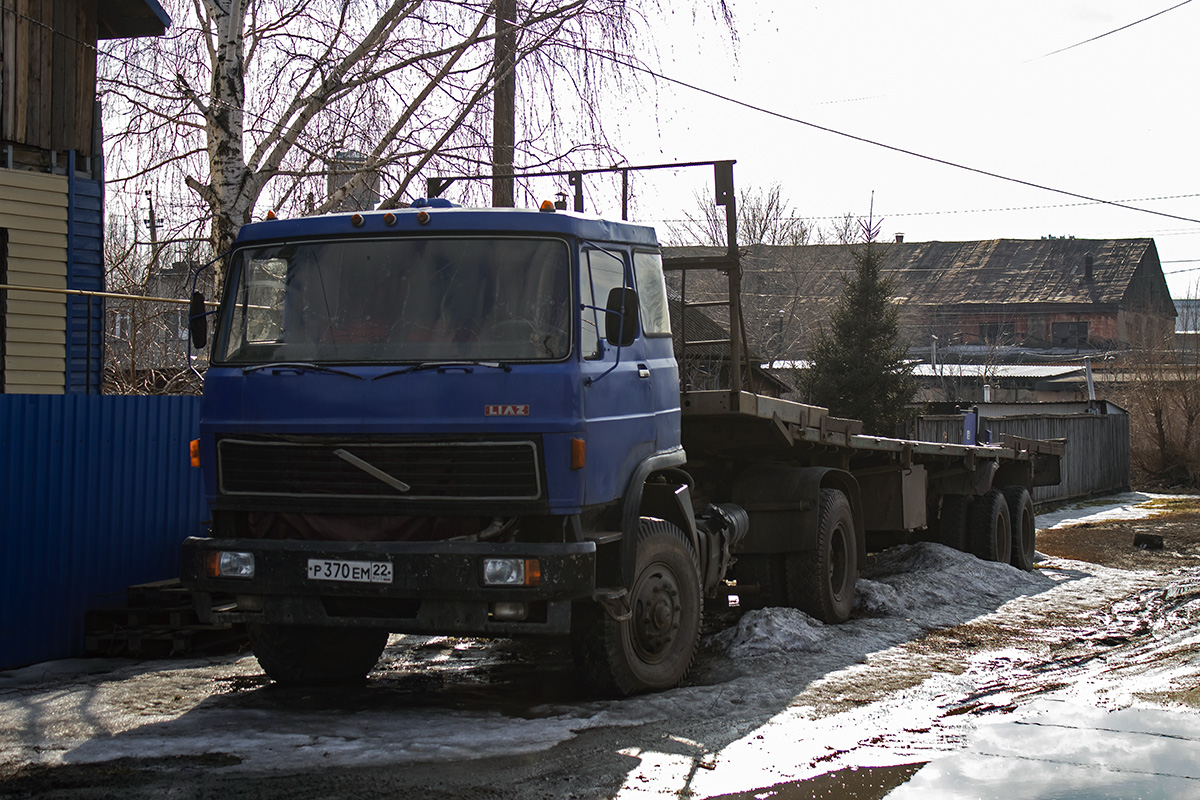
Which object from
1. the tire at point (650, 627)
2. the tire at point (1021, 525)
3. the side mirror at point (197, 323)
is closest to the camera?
the tire at point (650, 627)

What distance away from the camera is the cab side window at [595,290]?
6.14m

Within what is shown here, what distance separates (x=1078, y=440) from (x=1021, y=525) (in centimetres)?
1338

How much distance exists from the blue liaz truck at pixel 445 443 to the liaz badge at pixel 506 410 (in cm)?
1

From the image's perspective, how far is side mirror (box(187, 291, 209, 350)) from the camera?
6.54 metres

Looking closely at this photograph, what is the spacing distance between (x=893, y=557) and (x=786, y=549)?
389 centimetres

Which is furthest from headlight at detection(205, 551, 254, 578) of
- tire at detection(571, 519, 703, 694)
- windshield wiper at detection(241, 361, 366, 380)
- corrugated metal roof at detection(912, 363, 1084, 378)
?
corrugated metal roof at detection(912, 363, 1084, 378)

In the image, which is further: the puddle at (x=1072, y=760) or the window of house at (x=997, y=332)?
the window of house at (x=997, y=332)

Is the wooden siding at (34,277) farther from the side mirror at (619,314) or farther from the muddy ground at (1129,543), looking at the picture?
the muddy ground at (1129,543)

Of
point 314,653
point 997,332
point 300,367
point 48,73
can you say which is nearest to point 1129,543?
point 314,653

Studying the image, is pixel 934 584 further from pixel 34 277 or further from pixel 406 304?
pixel 34 277

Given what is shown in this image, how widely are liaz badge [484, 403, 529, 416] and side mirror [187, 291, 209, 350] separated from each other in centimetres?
187

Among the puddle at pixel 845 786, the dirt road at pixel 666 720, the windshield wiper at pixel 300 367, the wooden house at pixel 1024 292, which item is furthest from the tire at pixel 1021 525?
the wooden house at pixel 1024 292

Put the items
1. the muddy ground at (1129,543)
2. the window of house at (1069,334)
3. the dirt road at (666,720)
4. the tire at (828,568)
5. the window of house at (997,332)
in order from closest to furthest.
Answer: the dirt road at (666,720) < the tire at (828,568) < the muddy ground at (1129,543) < the window of house at (1069,334) < the window of house at (997,332)

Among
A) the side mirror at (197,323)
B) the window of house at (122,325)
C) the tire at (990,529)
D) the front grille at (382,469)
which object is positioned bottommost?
the tire at (990,529)
